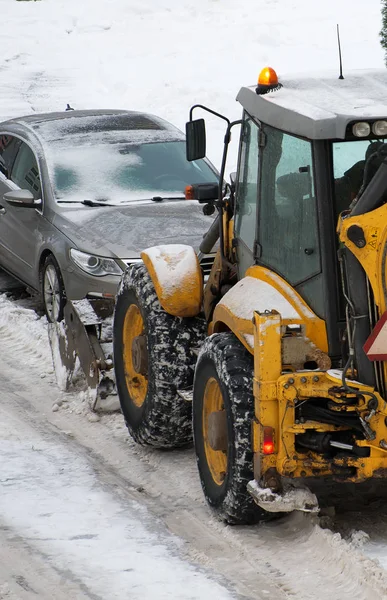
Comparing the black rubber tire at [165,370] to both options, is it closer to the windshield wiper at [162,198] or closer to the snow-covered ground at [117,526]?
the snow-covered ground at [117,526]

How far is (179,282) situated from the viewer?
248 inches

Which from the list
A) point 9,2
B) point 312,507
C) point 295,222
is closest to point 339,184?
point 295,222

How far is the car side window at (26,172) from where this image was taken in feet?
30.7

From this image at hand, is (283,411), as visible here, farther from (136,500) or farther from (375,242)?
(136,500)

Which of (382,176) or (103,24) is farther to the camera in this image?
(103,24)

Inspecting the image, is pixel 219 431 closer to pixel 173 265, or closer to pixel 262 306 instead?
pixel 262 306

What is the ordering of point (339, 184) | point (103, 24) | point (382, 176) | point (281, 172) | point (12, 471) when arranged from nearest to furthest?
point (382, 176), point (339, 184), point (281, 172), point (12, 471), point (103, 24)

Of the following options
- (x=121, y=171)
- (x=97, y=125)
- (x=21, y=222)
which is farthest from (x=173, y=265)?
(x=97, y=125)

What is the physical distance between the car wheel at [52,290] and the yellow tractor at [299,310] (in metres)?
2.93

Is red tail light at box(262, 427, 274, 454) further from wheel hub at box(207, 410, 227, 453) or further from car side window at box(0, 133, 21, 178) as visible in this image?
car side window at box(0, 133, 21, 178)

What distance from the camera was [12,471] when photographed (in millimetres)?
6383

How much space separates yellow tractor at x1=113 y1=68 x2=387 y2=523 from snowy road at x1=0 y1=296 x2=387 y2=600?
0.21 m

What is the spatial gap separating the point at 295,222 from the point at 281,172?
26cm

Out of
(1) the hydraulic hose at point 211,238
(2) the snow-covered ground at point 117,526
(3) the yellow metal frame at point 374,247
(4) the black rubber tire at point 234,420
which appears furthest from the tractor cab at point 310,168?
(2) the snow-covered ground at point 117,526
